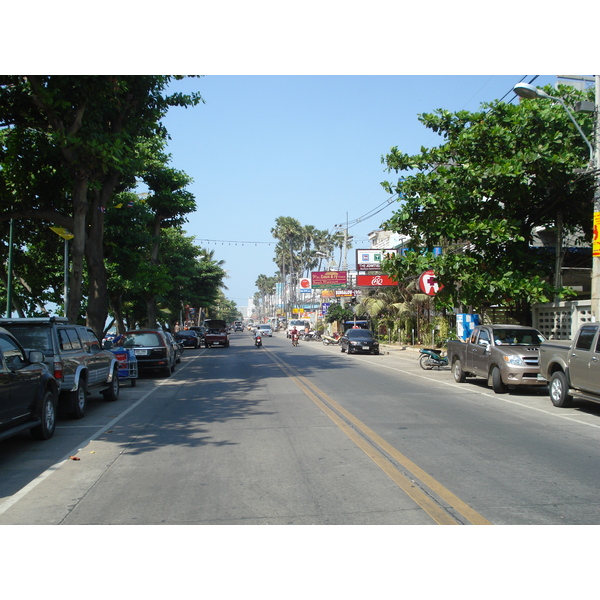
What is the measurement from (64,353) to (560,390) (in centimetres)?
1042

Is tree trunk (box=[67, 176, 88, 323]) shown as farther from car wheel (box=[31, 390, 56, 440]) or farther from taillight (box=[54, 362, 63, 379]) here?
car wheel (box=[31, 390, 56, 440])

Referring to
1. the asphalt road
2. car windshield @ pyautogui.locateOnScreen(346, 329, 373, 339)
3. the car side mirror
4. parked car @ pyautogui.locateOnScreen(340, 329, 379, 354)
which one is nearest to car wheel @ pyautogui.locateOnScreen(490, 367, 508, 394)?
the asphalt road

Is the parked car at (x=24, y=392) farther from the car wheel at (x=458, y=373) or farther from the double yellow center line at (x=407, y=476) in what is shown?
the car wheel at (x=458, y=373)

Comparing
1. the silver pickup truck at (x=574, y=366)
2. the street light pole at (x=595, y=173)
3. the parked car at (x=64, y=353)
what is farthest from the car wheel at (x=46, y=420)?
the street light pole at (x=595, y=173)

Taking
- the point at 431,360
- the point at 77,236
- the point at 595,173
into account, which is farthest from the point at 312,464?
the point at 431,360

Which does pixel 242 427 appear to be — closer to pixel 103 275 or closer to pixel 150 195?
pixel 103 275

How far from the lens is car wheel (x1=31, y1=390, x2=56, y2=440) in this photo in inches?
380

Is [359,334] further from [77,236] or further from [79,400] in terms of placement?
[79,400]

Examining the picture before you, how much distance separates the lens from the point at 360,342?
35.6 m

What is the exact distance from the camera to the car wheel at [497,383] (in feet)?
52.2

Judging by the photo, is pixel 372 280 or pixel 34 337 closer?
pixel 34 337

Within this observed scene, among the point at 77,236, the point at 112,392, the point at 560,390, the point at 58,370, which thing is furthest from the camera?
the point at 77,236

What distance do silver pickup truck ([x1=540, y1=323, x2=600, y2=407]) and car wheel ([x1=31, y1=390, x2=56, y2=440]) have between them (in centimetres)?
990

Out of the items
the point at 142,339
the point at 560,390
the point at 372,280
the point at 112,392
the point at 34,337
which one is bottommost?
the point at 112,392
